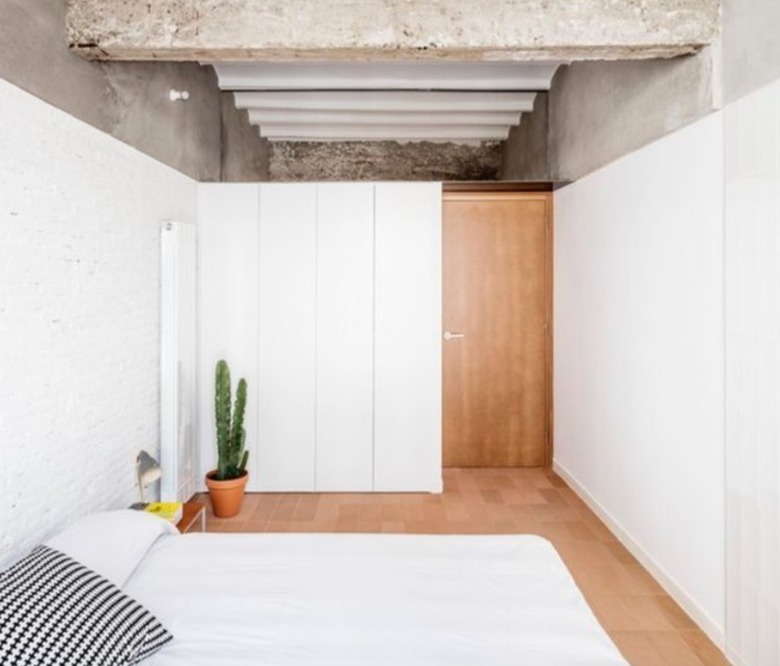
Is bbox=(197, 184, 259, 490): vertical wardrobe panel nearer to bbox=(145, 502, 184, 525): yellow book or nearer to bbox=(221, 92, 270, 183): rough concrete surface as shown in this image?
bbox=(221, 92, 270, 183): rough concrete surface

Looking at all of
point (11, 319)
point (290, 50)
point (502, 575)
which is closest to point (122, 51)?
point (290, 50)

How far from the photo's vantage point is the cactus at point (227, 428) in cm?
342

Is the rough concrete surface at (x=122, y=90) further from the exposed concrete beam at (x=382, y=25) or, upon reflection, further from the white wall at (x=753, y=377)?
the white wall at (x=753, y=377)

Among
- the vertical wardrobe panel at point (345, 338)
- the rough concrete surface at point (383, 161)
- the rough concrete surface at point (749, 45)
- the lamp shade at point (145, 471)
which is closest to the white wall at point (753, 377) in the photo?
the rough concrete surface at point (749, 45)

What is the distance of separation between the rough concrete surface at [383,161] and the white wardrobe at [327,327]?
216 centimetres

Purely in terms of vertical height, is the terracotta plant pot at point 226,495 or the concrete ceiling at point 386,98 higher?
the concrete ceiling at point 386,98

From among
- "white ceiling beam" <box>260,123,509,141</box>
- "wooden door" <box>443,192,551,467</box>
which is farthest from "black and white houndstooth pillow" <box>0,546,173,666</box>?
"white ceiling beam" <box>260,123,509,141</box>

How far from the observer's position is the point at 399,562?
1893 millimetres

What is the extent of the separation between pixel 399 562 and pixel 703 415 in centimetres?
145

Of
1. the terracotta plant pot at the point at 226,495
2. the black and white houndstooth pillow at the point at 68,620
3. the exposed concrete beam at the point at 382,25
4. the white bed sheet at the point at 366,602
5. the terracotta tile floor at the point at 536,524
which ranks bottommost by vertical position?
the terracotta tile floor at the point at 536,524

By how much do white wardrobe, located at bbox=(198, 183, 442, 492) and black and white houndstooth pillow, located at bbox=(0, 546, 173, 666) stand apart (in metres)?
2.42

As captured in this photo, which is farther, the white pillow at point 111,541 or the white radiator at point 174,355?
the white radiator at point 174,355

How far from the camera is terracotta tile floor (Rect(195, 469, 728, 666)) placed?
2.31 meters

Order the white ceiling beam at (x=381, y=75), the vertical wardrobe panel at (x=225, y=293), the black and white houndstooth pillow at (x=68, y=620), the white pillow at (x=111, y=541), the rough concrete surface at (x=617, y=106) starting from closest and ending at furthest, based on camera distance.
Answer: the black and white houndstooth pillow at (x=68, y=620)
the white pillow at (x=111, y=541)
the rough concrete surface at (x=617, y=106)
the vertical wardrobe panel at (x=225, y=293)
the white ceiling beam at (x=381, y=75)
